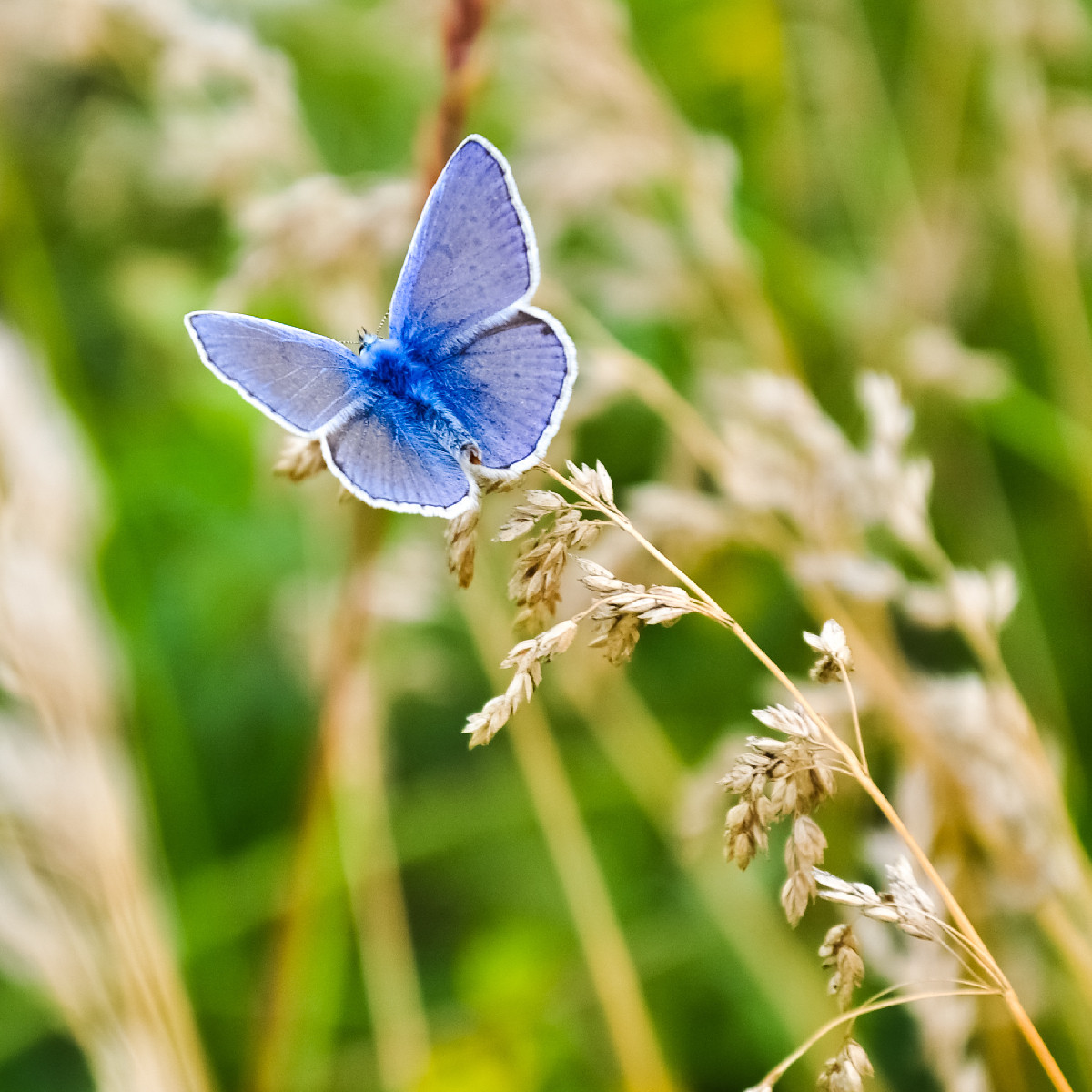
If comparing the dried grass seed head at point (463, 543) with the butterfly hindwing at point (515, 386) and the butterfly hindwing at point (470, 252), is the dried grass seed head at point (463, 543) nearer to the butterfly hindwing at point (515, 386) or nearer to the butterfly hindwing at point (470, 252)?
the butterfly hindwing at point (515, 386)

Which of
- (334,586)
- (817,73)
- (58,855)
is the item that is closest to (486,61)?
(334,586)

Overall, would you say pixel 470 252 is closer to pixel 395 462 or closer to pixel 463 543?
pixel 395 462

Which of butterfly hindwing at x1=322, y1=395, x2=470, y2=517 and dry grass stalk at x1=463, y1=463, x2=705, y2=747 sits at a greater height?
butterfly hindwing at x1=322, y1=395, x2=470, y2=517

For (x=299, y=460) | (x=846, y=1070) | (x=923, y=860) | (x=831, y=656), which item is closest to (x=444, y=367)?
(x=299, y=460)

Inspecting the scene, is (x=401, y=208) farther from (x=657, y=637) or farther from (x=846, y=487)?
(x=657, y=637)

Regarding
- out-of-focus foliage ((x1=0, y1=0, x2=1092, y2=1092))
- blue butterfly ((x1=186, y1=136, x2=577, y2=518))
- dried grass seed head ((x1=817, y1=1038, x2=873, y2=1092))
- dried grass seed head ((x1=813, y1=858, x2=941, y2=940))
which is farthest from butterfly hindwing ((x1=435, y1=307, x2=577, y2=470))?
dried grass seed head ((x1=817, y1=1038, x2=873, y2=1092))

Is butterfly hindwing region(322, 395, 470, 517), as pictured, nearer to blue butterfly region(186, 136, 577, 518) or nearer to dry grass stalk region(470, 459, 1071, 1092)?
blue butterfly region(186, 136, 577, 518)
